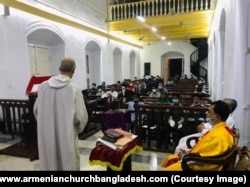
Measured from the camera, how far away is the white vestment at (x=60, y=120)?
230 centimetres

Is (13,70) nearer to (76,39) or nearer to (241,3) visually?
(76,39)

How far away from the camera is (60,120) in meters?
2.33

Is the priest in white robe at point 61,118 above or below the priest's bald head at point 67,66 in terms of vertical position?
below

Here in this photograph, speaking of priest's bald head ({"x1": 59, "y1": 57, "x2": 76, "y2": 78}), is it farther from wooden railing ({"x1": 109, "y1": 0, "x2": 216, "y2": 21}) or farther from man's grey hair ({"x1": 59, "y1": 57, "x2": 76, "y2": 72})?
wooden railing ({"x1": 109, "y1": 0, "x2": 216, "y2": 21})

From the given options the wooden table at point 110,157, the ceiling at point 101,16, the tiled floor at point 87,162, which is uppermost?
the ceiling at point 101,16

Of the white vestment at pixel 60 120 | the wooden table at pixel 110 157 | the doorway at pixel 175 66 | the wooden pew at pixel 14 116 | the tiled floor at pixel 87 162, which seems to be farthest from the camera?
the doorway at pixel 175 66

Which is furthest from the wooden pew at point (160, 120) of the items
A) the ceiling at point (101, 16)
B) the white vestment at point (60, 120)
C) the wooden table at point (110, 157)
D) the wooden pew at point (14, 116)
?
the ceiling at point (101, 16)

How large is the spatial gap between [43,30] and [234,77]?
568cm

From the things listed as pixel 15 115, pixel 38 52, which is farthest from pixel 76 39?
pixel 15 115

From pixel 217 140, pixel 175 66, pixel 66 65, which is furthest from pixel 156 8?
pixel 175 66

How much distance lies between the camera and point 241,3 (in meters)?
3.20

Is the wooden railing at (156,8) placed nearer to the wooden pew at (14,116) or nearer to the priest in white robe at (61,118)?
the wooden pew at (14,116)

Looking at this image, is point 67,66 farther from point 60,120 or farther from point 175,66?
point 175,66

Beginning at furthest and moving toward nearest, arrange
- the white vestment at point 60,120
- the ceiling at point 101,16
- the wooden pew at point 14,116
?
the ceiling at point 101,16
the wooden pew at point 14,116
the white vestment at point 60,120
